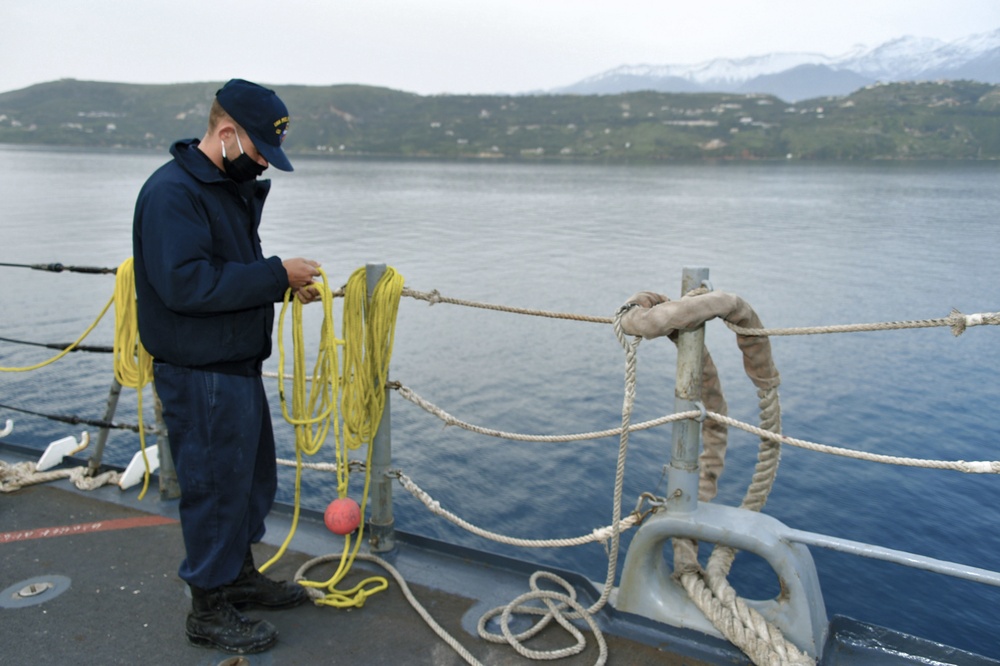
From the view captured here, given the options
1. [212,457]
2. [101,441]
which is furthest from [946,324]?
[101,441]

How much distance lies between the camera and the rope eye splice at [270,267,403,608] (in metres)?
3.25

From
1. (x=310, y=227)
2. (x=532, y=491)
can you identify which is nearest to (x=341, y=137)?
(x=310, y=227)

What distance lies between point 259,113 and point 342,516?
5.92ft

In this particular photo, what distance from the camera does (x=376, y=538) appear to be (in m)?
3.65

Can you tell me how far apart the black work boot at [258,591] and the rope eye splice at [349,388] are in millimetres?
104

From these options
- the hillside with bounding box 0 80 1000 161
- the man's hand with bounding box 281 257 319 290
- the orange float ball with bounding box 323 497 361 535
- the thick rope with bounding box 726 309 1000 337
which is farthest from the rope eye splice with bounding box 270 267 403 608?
the hillside with bounding box 0 80 1000 161

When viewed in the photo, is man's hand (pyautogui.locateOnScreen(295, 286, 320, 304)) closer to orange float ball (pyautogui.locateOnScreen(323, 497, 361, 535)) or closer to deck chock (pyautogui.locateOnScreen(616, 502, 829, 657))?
orange float ball (pyautogui.locateOnScreen(323, 497, 361, 535))

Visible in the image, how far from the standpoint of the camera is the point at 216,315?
9.09ft

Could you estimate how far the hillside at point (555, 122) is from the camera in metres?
127

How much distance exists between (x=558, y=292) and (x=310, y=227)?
17.8m

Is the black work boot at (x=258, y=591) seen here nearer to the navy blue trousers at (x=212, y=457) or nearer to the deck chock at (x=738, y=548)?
the navy blue trousers at (x=212, y=457)

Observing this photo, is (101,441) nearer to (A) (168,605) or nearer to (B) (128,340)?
(B) (128,340)

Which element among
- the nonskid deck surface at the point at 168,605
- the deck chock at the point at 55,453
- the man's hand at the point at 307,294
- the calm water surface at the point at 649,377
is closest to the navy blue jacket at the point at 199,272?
the man's hand at the point at 307,294

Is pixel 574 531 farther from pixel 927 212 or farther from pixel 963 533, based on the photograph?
pixel 927 212
